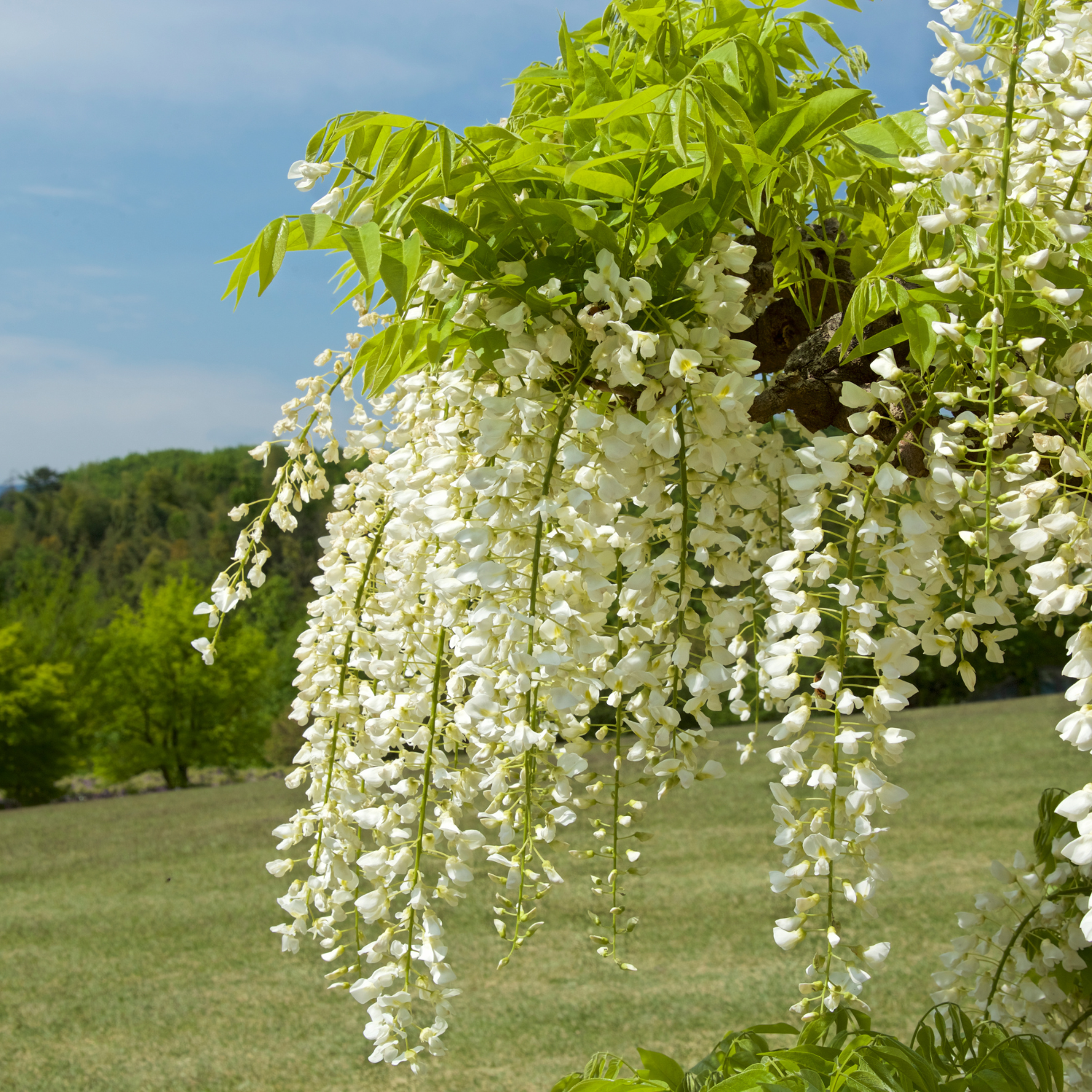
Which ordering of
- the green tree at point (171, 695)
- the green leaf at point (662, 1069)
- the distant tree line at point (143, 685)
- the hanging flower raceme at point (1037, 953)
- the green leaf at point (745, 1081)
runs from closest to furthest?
the green leaf at point (745, 1081) < the green leaf at point (662, 1069) < the hanging flower raceme at point (1037, 953) < the distant tree line at point (143, 685) < the green tree at point (171, 695)

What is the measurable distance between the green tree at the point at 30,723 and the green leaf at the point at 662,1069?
19.0 metres

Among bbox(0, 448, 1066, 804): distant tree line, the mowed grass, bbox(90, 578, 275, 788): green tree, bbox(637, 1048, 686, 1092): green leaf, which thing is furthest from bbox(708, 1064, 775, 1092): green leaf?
bbox(90, 578, 275, 788): green tree

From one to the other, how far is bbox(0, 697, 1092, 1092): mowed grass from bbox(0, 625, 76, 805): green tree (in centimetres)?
629

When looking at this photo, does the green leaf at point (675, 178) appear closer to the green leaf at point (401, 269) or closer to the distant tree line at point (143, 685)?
the green leaf at point (401, 269)

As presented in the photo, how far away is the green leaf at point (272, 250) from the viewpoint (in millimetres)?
868

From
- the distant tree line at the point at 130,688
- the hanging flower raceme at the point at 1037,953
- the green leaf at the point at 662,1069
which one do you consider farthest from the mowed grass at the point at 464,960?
the distant tree line at the point at 130,688

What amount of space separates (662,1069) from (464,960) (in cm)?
600

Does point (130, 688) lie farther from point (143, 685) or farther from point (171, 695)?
point (171, 695)

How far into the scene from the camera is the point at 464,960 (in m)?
6.71

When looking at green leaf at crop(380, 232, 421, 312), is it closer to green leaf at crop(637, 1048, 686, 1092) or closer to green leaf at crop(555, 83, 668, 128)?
green leaf at crop(555, 83, 668, 128)

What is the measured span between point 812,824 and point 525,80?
892 millimetres

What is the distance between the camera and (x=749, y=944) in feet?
22.5

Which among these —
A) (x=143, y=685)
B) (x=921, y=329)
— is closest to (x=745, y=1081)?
(x=921, y=329)

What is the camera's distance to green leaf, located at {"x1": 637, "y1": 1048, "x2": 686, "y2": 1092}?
3.82 ft
